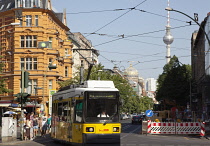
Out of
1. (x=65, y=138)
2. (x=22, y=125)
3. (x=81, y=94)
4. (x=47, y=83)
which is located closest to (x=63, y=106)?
(x=65, y=138)

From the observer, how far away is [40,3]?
6506 centimetres

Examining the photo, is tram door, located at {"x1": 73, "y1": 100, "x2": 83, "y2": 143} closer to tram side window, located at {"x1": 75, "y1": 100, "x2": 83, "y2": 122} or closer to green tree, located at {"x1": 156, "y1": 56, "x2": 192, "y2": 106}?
tram side window, located at {"x1": 75, "y1": 100, "x2": 83, "y2": 122}

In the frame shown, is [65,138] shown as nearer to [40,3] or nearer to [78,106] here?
[78,106]

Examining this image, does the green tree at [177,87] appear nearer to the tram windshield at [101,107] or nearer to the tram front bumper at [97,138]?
the tram windshield at [101,107]

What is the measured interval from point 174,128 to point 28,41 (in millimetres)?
30099

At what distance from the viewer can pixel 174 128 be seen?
39875 millimetres

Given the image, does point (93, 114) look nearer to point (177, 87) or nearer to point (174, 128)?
point (174, 128)

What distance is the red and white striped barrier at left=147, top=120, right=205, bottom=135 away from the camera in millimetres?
39269

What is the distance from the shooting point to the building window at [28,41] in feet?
209

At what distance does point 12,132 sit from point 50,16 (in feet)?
124

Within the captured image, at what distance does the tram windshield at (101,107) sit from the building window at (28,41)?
4386 cm

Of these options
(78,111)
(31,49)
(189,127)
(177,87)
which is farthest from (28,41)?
(78,111)

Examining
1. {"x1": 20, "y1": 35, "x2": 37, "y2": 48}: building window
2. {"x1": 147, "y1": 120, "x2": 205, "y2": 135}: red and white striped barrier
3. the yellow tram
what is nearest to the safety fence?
{"x1": 147, "y1": 120, "x2": 205, "y2": 135}: red and white striped barrier

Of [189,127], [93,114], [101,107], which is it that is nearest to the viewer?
[93,114]
